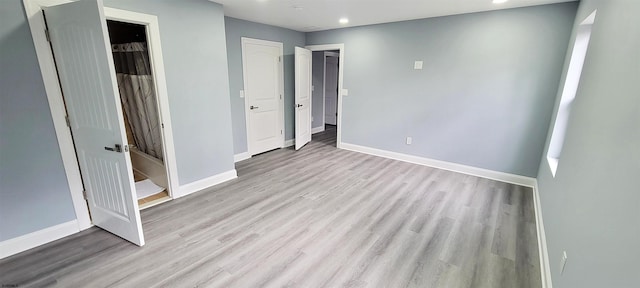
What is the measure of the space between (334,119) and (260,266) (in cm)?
624

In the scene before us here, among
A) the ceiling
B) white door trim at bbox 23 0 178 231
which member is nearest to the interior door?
the ceiling

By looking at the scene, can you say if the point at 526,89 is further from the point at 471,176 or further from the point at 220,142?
the point at 220,142

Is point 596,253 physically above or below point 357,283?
above

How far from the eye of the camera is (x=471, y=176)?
3.98 metres

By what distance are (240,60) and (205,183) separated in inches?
80.6

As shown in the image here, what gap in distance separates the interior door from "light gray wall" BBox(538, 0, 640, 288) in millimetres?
3869

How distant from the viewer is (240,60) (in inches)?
170

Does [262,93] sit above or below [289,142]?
above

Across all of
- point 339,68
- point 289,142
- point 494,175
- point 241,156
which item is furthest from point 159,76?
point 494,175

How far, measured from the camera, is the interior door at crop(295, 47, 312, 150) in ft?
16.3

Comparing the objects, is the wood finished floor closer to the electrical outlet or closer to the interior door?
the electrical outlet

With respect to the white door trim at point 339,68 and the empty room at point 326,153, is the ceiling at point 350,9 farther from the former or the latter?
the white door trim at point 339,68

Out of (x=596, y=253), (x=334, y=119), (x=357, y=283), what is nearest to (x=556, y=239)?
(x=596, y=253)

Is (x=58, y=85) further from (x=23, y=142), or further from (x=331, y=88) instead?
(x=331, y=88)
